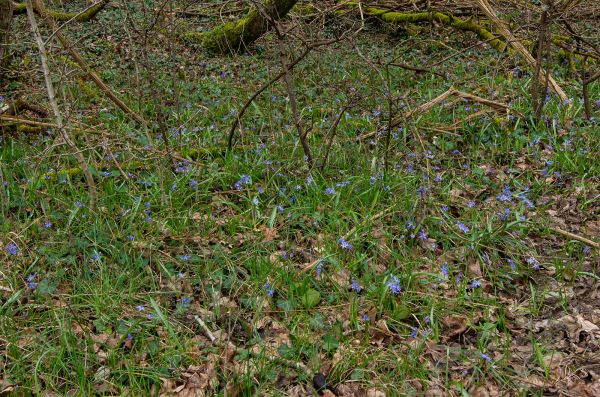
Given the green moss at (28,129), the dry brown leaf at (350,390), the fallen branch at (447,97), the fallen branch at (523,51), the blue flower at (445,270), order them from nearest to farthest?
1. the dry brown leaf at (350,390)
2. the blue flower at (445,270)
3. the fallen branch at (447,97)
4. the green moss at (28,129)
5. the fallen branch at (523,51)

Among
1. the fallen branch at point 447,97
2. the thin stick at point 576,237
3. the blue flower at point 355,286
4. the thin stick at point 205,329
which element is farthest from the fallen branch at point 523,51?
the thin stick at point 205,329

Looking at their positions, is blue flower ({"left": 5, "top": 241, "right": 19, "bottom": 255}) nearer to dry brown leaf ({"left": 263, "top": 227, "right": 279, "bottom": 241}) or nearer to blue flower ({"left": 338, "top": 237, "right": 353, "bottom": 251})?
dry brown leaf ({"left": 263, "top": 227, "right": 279, "bottom": 241})

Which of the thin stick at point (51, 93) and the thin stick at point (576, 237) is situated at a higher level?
the thin stick at point (51, 93)

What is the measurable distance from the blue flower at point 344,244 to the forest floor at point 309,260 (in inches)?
1.0

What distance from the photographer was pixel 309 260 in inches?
150

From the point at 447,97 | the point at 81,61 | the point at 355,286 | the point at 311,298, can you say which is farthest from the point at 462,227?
the point at 81,61

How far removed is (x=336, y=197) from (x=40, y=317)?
2.13m

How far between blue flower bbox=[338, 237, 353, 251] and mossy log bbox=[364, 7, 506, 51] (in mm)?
5045

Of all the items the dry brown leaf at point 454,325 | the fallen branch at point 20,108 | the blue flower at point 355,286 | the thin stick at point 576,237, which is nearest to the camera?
the dry brown leaf at point 454,325

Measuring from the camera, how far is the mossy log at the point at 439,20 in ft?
25.9

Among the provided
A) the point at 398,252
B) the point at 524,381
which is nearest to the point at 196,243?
the point at 398,252

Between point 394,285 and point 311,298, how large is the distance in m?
0.50

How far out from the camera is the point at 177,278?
3566mm

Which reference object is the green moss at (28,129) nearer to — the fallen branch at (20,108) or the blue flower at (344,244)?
the fallen branch at (20,108)
